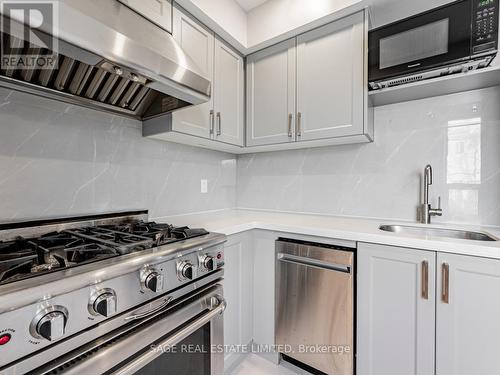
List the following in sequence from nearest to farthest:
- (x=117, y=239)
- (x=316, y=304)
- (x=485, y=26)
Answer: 1. (x=117, y=239)
2. (x=485, y=26)
3. (x=316, y=304)

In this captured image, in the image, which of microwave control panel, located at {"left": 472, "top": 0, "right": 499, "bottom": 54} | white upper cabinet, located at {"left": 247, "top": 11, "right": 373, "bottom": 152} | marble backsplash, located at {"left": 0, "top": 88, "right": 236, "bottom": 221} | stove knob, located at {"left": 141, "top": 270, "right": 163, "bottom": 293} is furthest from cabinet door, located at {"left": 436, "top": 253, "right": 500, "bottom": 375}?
marble backsplash, located at {"left": 0, "top": 88, "right": 236, "bottom": 221}

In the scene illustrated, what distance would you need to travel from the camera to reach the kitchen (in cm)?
74

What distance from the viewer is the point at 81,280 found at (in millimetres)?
641

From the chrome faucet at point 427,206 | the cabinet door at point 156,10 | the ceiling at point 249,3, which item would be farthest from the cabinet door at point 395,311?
the ceiling at point 249,3

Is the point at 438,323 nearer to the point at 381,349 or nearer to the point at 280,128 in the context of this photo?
the point at 381,349

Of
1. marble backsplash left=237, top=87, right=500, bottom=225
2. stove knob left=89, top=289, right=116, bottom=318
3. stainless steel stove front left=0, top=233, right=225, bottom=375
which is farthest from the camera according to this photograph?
marble backsplash left=237, top=87, right=500, bottom=225

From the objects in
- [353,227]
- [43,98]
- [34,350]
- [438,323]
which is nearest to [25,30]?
[43,98]

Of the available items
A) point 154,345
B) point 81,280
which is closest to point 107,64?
point 81,280

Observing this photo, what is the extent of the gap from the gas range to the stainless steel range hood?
0.62m

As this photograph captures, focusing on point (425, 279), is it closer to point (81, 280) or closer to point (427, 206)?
point (427, 206)

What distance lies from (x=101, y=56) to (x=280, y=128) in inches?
48.6

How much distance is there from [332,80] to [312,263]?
3.81 feet

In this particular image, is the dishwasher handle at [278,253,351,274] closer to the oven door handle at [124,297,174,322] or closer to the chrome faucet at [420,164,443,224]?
the chrome faucet at [420,164,443,224]

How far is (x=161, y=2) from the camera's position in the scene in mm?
1265
